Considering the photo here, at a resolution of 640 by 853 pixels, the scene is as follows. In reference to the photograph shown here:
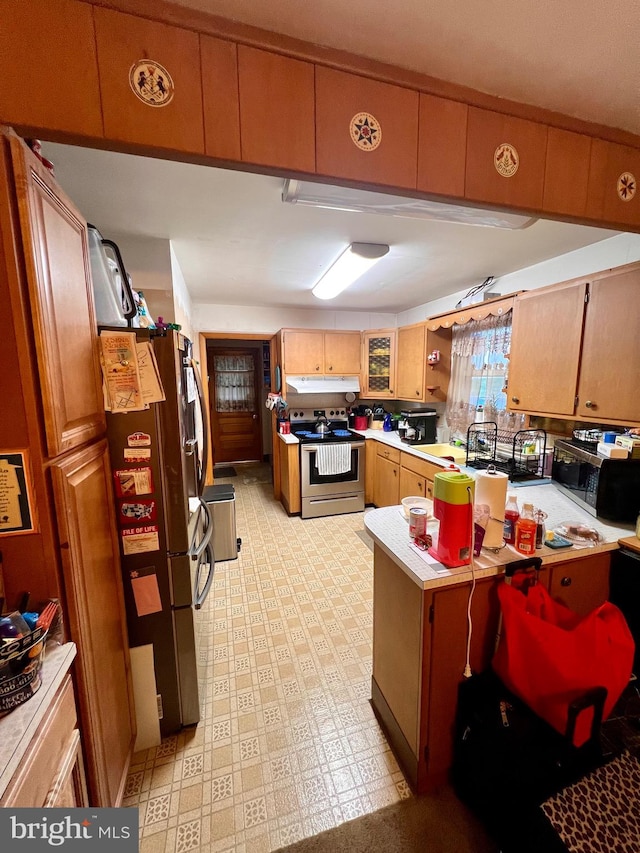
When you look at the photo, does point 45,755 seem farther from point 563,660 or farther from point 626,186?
point 626,186

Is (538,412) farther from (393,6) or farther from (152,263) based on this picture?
(152,263)

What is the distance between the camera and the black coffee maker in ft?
11.5

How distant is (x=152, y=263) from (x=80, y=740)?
2278mm

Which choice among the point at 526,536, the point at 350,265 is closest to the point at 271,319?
the point at 350,265

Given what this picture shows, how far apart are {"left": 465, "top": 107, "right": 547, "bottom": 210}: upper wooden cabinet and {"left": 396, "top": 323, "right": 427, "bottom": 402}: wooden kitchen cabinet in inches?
94.4

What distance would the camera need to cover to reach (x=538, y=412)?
2.14m

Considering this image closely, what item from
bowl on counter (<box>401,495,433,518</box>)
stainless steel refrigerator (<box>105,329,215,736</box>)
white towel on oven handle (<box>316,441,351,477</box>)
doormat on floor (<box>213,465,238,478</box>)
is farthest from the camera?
doormat on floor (<box>213,465,238,478</box>)

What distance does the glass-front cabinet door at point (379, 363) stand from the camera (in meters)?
3.90

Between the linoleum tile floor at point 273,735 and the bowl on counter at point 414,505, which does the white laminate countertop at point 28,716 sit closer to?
the linoleum tile floor at point 273,735

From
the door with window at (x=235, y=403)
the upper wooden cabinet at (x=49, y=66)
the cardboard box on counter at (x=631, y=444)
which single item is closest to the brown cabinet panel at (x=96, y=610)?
the upper wooden cabinet at (x=49, y=66)

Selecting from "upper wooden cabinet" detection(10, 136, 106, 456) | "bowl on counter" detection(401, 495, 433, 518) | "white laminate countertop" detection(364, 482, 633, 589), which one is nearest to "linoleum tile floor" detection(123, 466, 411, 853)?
"white laminate countertop" detection(364, 482, 633, 589)

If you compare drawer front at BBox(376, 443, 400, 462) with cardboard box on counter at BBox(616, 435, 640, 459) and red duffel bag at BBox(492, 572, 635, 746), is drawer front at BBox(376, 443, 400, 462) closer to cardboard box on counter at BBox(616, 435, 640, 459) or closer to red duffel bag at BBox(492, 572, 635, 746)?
cardboard box on counter at BBox(616, 435, 640, 459)

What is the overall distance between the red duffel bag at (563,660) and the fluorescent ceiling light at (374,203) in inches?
60.4

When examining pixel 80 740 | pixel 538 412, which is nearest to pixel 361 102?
pixel 80 740
